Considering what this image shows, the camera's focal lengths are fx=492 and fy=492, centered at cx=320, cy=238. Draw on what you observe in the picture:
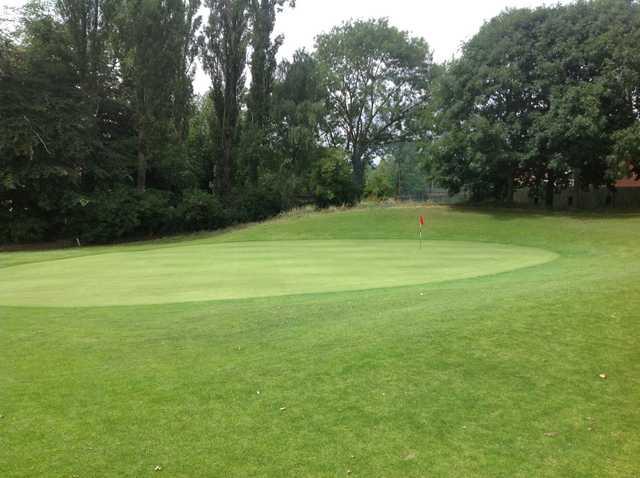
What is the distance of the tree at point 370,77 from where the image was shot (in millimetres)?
57844

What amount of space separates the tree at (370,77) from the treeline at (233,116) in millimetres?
13310

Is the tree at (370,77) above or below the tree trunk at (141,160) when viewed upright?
above

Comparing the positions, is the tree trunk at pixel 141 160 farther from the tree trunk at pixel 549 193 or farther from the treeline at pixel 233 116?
the tree trunk at pixel 549 193

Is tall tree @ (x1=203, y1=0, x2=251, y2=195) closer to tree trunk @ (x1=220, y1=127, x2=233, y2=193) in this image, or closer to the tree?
tree trunk @ (x1=220, y1=127, x2=233, y2=193)

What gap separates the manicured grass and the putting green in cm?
96

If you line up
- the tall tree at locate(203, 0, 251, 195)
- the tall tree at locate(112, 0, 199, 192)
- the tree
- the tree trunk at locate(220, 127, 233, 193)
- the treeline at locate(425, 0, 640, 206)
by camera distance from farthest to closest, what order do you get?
the tree < the tree trunk at locate(220, 127, 233, 193) < the tall tree at locate(203, 0, 251, 195) < the tall tree at locate(112, 0, 199, 192) < the treeline at locate(425, 0, 640, 206)

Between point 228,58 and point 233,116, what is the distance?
4.94m

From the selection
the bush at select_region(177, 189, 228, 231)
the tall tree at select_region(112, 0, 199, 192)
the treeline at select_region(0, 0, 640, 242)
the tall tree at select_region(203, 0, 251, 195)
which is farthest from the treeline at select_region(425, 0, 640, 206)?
the tall tree at select_region(112, 0, 199, 192)

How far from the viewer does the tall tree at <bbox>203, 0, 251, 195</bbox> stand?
4234 cm

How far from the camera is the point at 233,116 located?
43.9 metres

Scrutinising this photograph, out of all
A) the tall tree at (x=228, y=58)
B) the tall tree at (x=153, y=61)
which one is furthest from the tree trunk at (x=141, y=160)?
the tall tree at (x=228, y=58)

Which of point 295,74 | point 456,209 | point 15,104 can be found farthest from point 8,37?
point 456,209

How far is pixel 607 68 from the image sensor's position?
32031mm

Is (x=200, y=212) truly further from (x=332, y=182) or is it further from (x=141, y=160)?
(x=332, y=182)
